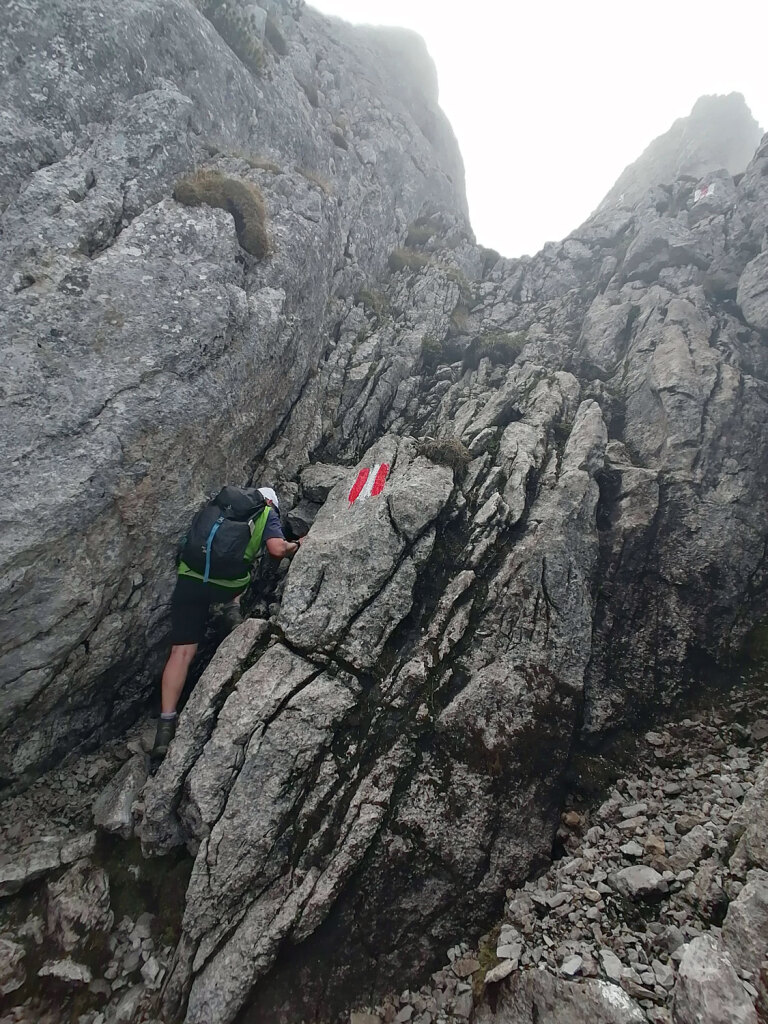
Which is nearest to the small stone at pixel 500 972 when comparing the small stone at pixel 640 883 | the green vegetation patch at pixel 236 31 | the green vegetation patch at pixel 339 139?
the small stone at pixel 640 883

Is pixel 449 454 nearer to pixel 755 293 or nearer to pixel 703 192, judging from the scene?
pixel 755 293

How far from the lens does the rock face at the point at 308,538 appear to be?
8.48 metres

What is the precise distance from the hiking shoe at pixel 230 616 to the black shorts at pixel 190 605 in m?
0.90

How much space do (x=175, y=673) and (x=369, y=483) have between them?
693cm

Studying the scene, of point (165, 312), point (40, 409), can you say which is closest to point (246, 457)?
point (165, 312)

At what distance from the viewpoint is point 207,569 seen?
10469 mm

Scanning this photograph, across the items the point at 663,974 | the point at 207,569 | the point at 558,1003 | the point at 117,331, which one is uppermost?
the point at 117,331

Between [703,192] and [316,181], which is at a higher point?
[703,192]

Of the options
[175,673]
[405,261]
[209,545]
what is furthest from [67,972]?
[405,261]

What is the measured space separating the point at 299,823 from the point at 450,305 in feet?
77.0

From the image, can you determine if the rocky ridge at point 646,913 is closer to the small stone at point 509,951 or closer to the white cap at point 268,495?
the small stone at point 509,951

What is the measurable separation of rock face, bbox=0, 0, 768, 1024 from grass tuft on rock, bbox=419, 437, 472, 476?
9 cm

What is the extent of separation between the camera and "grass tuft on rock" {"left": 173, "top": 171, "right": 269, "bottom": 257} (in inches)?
540

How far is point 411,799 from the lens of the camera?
8.95 m
